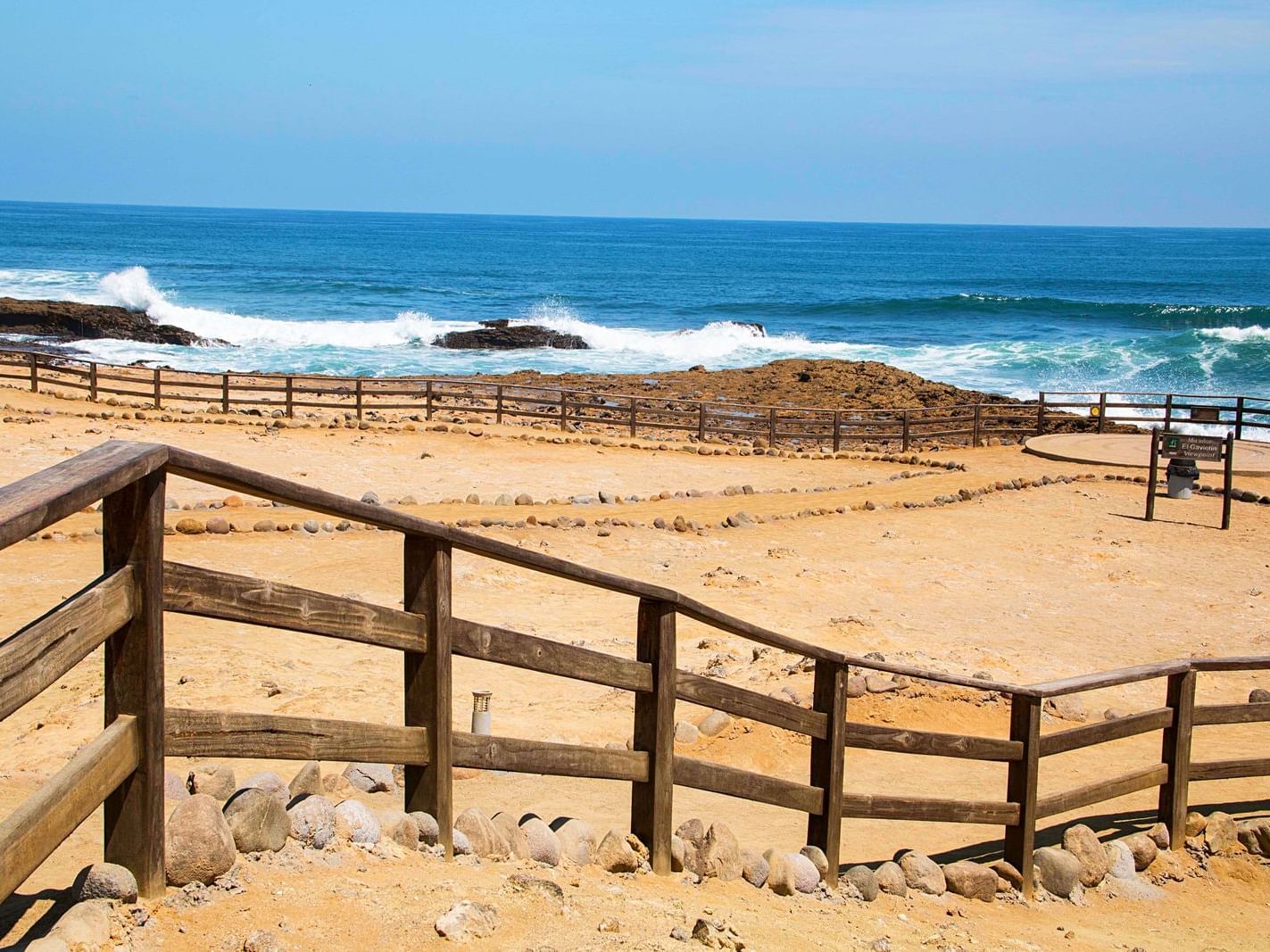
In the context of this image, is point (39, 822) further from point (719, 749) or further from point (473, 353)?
point (473, 353)

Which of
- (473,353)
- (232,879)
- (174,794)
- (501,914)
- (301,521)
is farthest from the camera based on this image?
(473,353)

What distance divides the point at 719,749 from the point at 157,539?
5997mm

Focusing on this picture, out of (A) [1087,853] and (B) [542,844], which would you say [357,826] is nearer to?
(B) [542,844]

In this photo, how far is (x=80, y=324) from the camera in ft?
168

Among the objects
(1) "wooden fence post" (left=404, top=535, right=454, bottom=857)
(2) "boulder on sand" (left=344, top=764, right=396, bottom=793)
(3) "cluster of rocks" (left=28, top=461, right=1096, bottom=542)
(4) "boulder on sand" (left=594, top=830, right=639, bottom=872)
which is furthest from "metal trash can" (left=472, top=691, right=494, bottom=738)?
(3) "cluster of rocks" (left=28, top=461, right=1096, bottom=542)

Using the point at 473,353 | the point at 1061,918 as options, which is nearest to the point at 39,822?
the point at 1061,918

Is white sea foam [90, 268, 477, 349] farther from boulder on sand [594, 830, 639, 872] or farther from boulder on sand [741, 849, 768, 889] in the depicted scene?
boulder on sand [594, 830, 639, 872]

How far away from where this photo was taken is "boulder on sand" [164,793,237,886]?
124 inches

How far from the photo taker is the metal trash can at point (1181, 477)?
64.5 feet

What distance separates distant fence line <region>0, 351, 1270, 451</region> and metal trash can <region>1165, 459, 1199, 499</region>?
19.7ft

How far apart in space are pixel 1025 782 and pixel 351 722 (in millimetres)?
3578

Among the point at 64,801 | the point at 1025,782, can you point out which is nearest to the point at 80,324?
the point at 1025,782


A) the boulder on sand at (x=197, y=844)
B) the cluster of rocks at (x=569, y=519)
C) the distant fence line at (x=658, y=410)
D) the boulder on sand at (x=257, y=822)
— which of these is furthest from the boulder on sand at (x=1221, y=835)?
the distant fence line at (x=658, y=410)

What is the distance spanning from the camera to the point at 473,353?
50781mm
